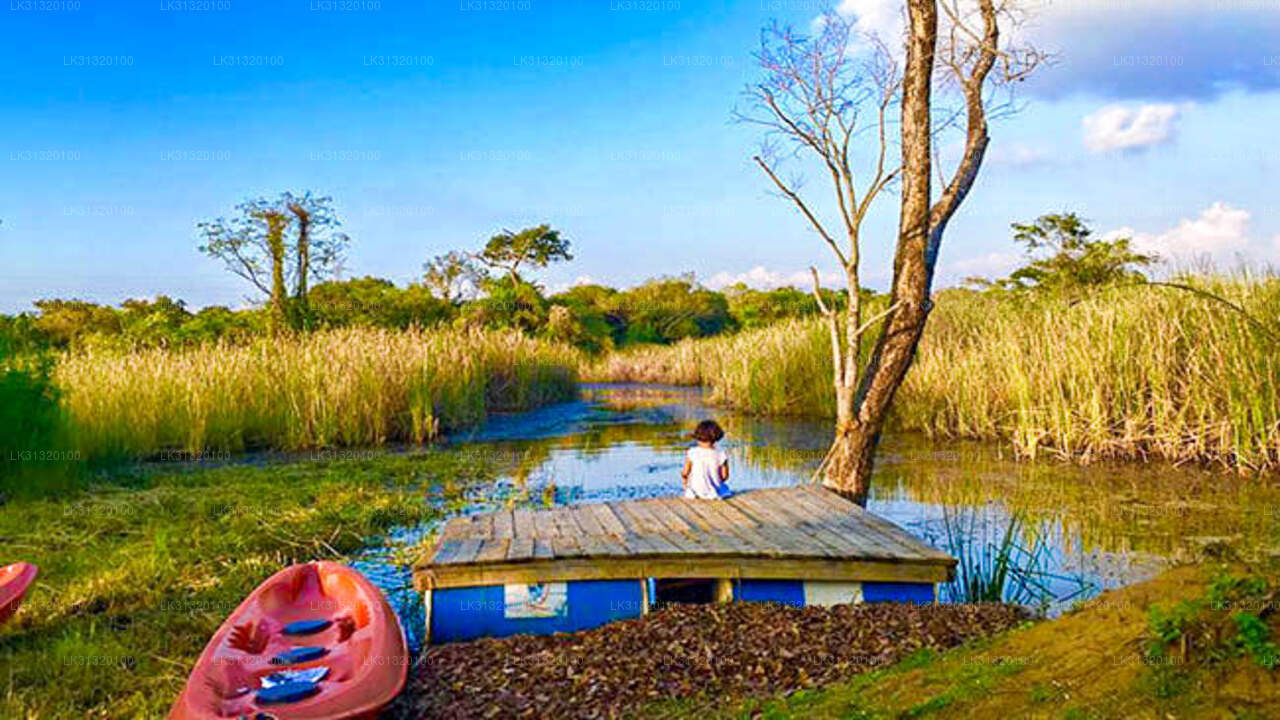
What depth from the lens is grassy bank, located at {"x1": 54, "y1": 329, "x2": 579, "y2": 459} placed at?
39.9 feet

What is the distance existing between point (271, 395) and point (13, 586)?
852 centimetres

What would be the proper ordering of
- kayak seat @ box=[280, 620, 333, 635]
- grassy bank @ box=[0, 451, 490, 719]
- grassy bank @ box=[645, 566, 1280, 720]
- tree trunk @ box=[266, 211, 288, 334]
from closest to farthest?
grassy bank @ box=[645, 566, 1280, 720] < grassy bank @ box=[0, 451, 490, 719] < kayak seat @ box=[280, 620, 333, 635] < tree trunk @ box=[266, 211, 288, 334]

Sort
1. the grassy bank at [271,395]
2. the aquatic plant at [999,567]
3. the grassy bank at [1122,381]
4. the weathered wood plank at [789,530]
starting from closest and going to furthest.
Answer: the weathered wood plank at [789,530], the aquatic plant at [999,567], the grassy bank at [1122,381], the grassy bank at [271,395]

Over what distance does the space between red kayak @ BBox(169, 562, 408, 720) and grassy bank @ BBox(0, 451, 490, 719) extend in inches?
14.8

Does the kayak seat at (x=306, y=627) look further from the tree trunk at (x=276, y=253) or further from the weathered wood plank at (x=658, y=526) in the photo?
the tree trunk at (x=276, y=253)

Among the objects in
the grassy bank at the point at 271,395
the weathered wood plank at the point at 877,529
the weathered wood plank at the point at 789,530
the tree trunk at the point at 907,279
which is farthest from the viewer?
the grassy bank at the point at 271,395

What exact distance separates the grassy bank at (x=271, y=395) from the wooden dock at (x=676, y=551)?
7.51 metres

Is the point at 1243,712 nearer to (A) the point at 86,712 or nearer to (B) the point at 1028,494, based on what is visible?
(A) the point at 86,712

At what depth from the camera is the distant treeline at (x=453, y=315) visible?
2123 cm

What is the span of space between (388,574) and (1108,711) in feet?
15.2

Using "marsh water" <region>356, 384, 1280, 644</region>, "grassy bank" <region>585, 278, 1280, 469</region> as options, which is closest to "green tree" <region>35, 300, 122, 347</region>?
"marsh water" <region>356, 384, 1280, 644</region>

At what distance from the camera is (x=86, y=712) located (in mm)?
3961

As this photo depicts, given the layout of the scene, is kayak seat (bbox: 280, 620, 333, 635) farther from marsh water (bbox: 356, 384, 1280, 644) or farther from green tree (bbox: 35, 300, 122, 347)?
green tree (bbox: 35, 300, 122, 347)

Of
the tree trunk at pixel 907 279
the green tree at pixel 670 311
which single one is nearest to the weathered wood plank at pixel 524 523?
the tree trunk at pixel 907 279
